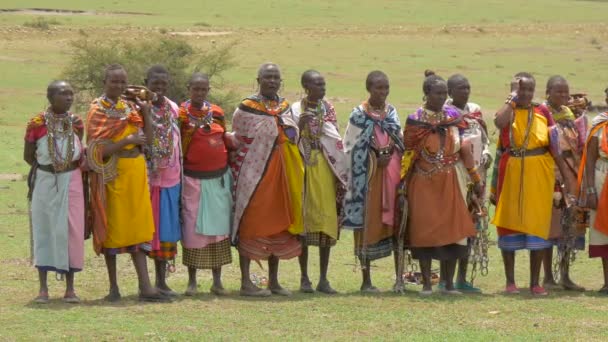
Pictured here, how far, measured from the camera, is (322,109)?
10125 millimetres

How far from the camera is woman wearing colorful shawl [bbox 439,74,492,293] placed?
10.1m

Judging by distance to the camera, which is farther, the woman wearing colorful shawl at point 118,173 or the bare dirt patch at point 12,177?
the bare dirt patch at point 12,177

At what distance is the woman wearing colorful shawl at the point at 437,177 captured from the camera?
9.81 meters

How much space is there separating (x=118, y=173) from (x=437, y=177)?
101 inches

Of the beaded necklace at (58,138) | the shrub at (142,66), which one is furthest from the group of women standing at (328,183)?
the shrub at (142,66)

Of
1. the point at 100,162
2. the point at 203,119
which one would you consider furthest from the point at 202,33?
the point at 100,162

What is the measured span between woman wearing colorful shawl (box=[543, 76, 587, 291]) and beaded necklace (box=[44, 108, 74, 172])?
4.03 meters

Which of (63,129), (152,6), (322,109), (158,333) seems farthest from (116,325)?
(152,6)

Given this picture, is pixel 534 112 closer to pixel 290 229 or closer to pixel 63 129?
pixel 290 229

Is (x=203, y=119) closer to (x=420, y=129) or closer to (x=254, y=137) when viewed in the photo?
(x=254, y=137)

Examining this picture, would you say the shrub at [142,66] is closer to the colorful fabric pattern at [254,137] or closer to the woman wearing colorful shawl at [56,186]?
the colorful fabric pattern at [254,137]

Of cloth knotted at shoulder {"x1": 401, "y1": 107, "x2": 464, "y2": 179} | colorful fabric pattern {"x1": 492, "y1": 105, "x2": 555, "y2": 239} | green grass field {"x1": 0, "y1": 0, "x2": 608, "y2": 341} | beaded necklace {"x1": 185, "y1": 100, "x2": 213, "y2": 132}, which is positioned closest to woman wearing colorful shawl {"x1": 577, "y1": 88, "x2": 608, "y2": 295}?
colorful fabric pattern {"x1": 492, "y1": 105, "x2": 555, "y2": 239}

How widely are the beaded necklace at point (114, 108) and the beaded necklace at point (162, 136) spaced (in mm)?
314

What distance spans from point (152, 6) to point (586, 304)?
156 ft
